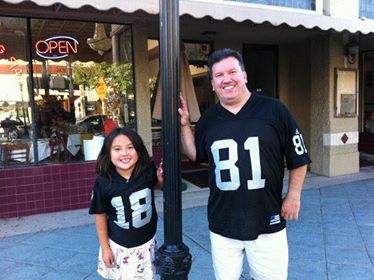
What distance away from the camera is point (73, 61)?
18.5 feet

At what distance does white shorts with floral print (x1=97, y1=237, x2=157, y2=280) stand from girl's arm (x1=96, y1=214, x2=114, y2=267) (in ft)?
0.13

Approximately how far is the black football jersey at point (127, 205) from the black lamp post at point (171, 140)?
0.35m

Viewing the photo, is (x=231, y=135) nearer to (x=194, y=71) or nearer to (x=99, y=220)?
(x=99, y=220)

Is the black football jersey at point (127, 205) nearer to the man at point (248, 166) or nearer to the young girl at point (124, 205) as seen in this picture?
the young girl at point (124, 205)

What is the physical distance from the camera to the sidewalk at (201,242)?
3.62 meters

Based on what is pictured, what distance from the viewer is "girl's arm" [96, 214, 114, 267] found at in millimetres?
2424

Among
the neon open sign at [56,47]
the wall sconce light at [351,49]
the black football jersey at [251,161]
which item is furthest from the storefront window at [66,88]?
the wall sconce light at [351,49]

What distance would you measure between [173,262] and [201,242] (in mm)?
2264

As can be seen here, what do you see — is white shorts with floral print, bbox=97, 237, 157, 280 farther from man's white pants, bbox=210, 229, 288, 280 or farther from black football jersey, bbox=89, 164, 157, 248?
man's white pants, bbox=210, 229, 288, 280

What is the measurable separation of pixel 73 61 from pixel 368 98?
8369 millimetres

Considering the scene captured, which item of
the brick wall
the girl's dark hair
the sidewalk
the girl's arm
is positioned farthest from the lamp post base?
the brick wall

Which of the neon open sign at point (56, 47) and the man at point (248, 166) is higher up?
the neon open sign at point (56, 47)

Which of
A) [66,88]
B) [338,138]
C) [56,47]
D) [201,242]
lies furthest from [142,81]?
[338,138]

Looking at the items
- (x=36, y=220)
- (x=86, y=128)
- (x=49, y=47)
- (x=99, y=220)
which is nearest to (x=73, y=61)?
(x=49, y=47)
